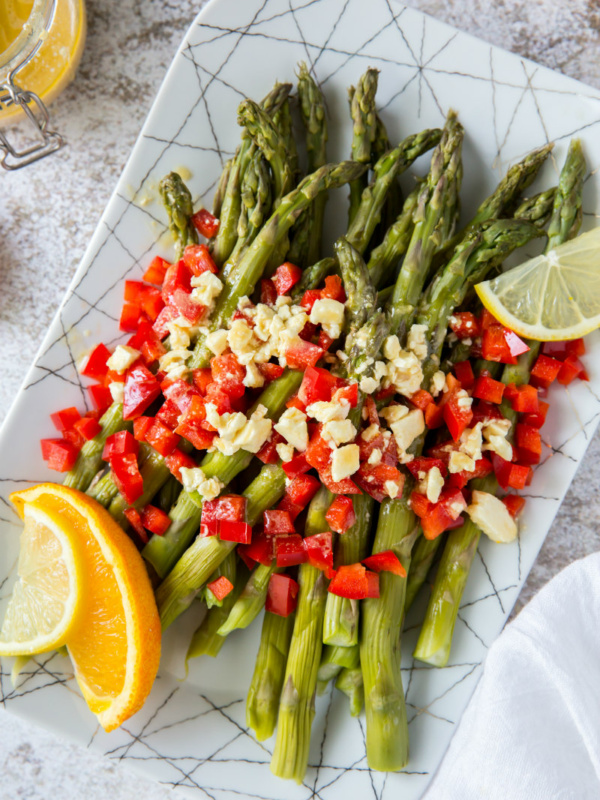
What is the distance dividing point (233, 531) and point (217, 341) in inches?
31.0

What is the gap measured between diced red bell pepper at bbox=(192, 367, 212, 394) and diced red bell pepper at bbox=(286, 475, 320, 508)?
21.3 inches

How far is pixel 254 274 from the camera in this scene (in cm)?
270

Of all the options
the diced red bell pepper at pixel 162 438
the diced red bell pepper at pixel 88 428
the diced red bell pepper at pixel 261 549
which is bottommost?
the diced red bell pepper at pixel 261 549

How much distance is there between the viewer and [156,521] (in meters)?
2.72

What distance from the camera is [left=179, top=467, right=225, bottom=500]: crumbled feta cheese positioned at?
2.60 metres

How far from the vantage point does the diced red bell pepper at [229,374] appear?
261 cm

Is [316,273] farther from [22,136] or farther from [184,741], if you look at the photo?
[184,741]

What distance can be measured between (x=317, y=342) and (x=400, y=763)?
6.08 ft

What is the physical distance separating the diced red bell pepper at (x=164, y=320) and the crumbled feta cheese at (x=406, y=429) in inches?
42.1

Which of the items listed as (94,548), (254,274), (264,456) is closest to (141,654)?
(94,548)

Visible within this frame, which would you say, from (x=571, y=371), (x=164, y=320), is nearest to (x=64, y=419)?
(x=164, y=320)

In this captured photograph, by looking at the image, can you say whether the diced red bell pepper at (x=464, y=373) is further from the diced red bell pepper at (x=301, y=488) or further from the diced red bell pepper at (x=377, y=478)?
the diced red bell pepper at (x=301, y=488)

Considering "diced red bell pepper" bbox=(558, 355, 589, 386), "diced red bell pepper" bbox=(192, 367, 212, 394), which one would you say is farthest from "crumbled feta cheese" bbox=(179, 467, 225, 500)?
"diced red bell pepper" bbox=(558, 355, 589, 386)

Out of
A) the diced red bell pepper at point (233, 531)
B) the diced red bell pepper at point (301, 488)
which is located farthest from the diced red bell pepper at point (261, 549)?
the diced red bell pepper at point (301, 488)
